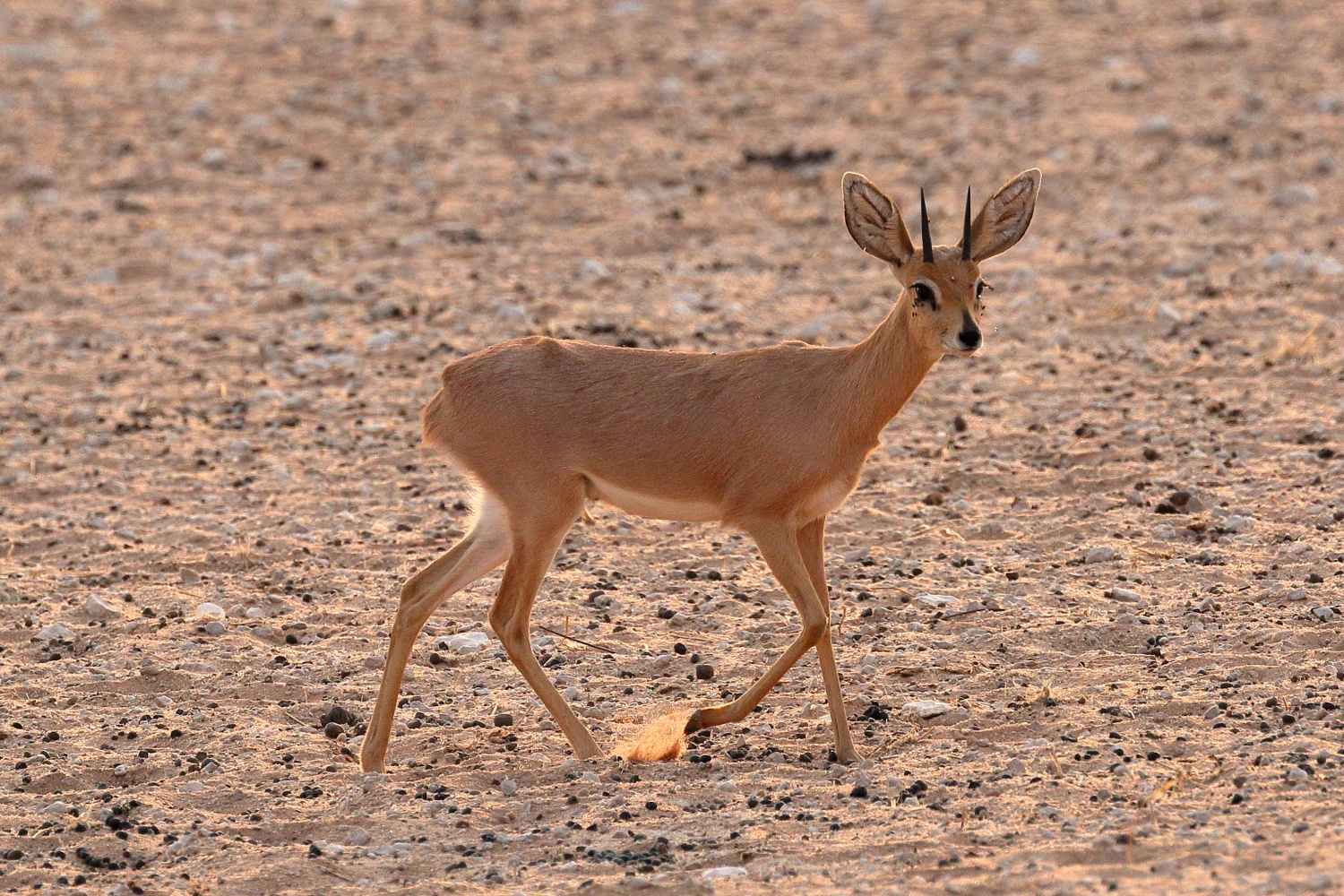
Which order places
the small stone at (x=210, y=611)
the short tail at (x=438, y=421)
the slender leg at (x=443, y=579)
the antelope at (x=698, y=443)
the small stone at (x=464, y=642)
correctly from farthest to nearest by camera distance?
1. the small stone at (x=210, y=611)
2. the small stone at (x=464, y=642)
3. the short tail at (x=438, y=421)
4. the slender leg at (x=443, y=579)
5. the antelope at (x=698, y=443)

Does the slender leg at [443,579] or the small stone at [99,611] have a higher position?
the slender leg at [443,579]

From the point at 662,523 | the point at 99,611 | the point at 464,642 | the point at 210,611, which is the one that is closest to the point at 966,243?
the point at 464,642

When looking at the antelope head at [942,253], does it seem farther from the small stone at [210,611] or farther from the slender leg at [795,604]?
the small stone at [210,611]

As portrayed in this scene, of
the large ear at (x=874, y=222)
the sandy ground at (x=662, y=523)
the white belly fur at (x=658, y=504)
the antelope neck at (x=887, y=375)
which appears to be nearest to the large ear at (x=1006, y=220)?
the large ear at (x=874, y=222)

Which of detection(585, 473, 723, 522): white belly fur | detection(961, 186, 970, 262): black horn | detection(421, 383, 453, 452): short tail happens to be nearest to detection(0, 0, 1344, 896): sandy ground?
detection(585, 473, 723, 522): white belly fur

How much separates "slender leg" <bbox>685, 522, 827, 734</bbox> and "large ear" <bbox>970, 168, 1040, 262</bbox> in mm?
1567

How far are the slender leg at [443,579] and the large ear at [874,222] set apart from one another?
2.04m

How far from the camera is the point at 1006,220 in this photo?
26.8ft

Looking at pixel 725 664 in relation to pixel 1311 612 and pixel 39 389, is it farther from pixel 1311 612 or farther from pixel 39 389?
pixel 39 389

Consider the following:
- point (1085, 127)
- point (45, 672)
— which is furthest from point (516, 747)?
point (1085, 127)

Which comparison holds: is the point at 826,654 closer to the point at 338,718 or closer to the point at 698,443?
the point at 698,443

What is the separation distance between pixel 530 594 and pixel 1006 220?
274 cm

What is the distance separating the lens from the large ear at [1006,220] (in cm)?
810

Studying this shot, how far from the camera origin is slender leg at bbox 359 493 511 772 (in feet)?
26.2
